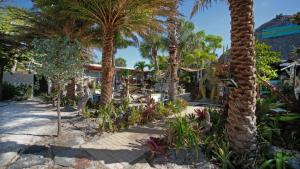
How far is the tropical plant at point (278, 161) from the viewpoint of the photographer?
197 inches

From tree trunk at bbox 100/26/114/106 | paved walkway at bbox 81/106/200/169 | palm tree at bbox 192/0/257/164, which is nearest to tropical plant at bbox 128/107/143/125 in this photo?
paved walkway at bbox 81/106/200/169

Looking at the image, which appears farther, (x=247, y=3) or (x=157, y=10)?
(x=157, y=10)

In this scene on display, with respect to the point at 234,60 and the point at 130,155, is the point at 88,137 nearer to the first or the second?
the point at 130,155

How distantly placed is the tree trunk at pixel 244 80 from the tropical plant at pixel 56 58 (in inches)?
187

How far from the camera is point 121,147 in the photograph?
20.9 ft

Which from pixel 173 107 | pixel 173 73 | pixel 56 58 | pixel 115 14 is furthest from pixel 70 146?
pixel 173 73

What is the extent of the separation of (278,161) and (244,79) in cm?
199

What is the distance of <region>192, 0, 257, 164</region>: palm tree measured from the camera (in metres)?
5.61

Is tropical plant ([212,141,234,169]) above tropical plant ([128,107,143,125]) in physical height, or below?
below

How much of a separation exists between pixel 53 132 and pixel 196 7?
6.73 m

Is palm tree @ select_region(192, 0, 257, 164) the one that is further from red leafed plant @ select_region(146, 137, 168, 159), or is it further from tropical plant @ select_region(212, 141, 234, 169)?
red leafed plant @ select_region(146, 137, 168, 159)

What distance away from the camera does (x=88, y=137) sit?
7164 millimetres

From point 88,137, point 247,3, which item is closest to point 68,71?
point 88,137

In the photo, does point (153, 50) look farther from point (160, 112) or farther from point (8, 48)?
point (160, 112)
